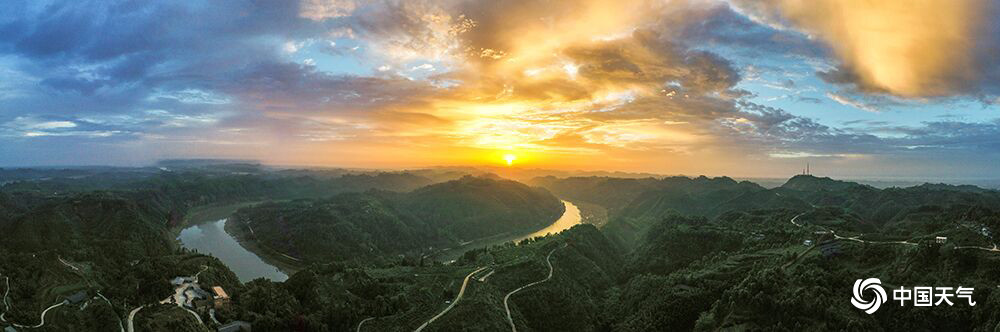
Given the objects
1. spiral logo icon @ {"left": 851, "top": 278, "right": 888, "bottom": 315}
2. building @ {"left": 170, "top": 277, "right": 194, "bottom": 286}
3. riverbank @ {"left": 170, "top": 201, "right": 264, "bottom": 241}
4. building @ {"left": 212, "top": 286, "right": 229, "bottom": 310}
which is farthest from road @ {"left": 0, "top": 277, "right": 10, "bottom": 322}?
riverbank @ {"left": 170, "top": 201, "right": 264, "bottom": 241}

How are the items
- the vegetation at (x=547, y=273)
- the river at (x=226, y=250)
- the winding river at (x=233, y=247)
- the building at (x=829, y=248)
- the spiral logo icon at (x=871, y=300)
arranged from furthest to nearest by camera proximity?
the winding river at (x=233, y=247) < the river at (x=226, y=250) < the building at (x=829, y=248) < the vegetation at (x=547, y=273) < the spiral logo icon at (x=871, y=300)

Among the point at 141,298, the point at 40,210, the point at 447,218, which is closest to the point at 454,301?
the point at 141,298

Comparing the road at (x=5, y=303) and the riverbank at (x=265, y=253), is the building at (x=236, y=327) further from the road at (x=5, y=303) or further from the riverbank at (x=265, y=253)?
the riverbank at (x=265, y=253)

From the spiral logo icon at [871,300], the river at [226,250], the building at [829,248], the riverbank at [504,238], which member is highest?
the building at [829,248]

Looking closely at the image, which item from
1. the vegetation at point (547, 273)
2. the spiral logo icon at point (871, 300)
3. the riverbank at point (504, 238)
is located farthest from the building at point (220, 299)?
the spiral logo icon at point (871, 300)

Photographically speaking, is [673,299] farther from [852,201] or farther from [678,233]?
[852,201]
